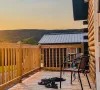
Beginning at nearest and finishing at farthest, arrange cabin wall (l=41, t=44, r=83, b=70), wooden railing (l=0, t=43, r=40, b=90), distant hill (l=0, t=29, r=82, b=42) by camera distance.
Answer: wooden railing (l=0, t=43, r=40, b=90) < cabin wall (l=41, t=44, r=83, b=70) < distant hill (l=0, t=29, r=82, b=42)

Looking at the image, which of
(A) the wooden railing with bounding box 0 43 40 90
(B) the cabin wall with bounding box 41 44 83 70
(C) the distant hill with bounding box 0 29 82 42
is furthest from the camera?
(C) the distant hill with bounding box 0 29 82 42

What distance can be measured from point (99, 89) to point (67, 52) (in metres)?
5.78

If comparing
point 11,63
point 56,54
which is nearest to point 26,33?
point 56,54

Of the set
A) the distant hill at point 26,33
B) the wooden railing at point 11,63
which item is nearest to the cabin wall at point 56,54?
the wooden railing at point 11,63

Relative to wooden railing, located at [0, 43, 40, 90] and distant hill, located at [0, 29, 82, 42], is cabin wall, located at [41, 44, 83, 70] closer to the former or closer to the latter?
wooden railing, located at [0, 43, 40, 90]

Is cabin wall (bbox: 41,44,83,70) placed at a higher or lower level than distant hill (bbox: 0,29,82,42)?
lower

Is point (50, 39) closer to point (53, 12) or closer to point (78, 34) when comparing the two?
point (53, 12)

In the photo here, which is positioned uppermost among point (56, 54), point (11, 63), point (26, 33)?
point (26, 33)

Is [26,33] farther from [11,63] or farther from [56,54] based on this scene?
[11,63]

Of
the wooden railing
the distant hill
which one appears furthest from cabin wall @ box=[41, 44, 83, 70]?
the distant hill

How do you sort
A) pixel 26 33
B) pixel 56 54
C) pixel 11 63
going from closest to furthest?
pixel 11 63 → pixel 56 54 → pixel 26 33

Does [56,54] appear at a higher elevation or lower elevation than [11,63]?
higher

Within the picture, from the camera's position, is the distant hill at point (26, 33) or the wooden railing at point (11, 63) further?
the distant hill at point (26, 33)

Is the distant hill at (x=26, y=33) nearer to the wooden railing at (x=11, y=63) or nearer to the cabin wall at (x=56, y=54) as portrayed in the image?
the cabin wall at (x=56, y=54)
